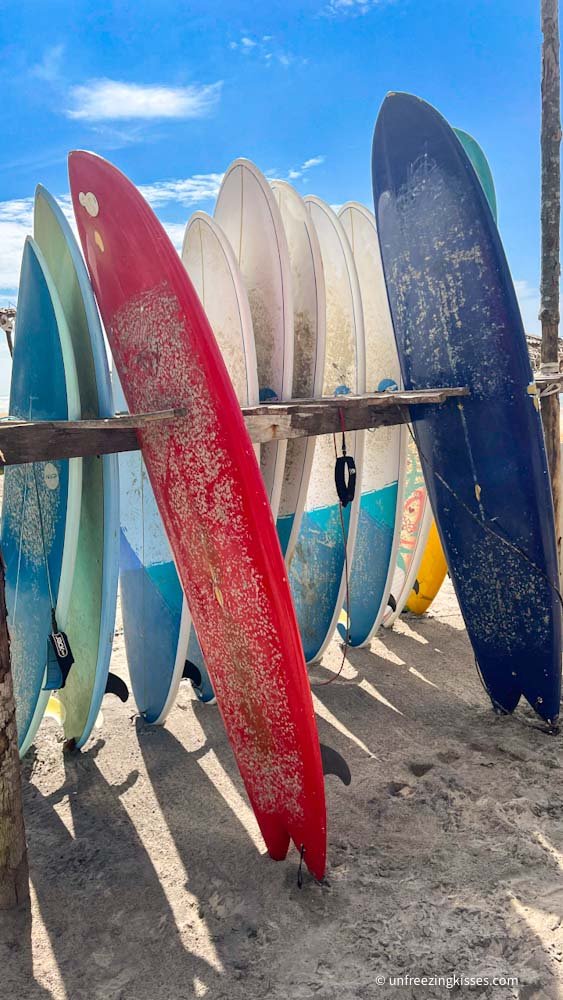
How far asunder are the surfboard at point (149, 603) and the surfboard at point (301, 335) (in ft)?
1.81

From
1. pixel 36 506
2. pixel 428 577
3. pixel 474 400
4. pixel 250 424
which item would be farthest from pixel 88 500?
pixel 428 577

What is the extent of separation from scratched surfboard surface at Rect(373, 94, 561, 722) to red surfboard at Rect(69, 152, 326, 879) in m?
1.52

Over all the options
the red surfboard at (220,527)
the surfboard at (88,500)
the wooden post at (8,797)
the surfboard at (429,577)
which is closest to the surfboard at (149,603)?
the surfboard at (88,500)

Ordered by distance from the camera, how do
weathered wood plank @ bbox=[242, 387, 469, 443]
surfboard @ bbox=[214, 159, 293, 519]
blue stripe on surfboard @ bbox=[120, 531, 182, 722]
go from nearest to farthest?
weathered wood plank @ bbox=[242, 387, 469, 443], surfboard @ bbox=[214, 159, 293, 519], blue stripe on surfboard @ bbox=[120, 531, 182, 722]

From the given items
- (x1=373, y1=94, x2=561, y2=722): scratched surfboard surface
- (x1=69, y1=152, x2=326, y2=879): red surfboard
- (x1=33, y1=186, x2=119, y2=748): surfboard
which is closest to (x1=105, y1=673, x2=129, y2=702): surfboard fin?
(x1=33, y1=186, x2=119, y2=748): surfboard

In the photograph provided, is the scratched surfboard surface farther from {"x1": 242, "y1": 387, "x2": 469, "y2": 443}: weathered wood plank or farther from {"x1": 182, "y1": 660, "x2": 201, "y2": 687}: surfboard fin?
{"x1": 182, "y1": 660, "x2": 201, "y2": 687}: surfboard fin

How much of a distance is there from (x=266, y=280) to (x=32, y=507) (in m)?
1.38

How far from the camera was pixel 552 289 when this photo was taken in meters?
4.07

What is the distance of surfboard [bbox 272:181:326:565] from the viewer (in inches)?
132

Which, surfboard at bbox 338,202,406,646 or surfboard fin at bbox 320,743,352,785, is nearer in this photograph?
surfboard fin at bbox 320,743,352,785

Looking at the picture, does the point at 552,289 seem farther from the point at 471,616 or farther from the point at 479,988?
the point at 479,988

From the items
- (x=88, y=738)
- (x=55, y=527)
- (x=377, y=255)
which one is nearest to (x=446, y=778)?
(x=88, y=738)

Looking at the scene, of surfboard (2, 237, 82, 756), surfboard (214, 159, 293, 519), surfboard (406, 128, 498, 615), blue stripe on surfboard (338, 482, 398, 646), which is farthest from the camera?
surfboard (406, 128, 498, 615)

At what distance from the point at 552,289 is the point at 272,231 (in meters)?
1.72
